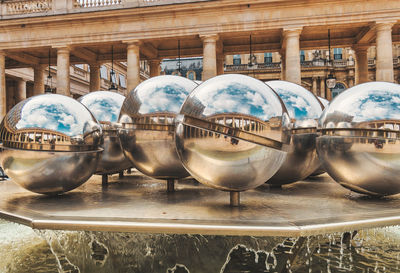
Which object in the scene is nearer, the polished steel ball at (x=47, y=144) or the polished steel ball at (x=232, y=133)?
the polished steel ball at (x=232, y=133)

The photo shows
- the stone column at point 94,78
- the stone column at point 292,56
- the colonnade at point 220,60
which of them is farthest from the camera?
the stone column at point 94,78

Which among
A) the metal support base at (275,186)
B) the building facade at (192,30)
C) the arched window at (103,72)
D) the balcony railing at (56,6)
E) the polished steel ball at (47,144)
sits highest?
the balcony railing at (56,6)

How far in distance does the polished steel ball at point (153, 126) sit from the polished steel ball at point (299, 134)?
1.27 meters

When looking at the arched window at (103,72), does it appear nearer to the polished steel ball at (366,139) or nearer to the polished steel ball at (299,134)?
the polished steel ball at (299,134)

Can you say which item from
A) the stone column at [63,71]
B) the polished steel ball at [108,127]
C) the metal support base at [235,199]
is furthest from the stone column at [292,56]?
the metal support base at [235,199]

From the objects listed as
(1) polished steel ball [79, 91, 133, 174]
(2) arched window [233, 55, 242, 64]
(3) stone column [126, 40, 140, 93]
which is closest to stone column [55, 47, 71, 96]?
(3) stone column [126, 40, 140, 93]

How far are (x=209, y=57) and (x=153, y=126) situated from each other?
60.3ft

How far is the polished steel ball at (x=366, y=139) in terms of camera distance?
3324mm

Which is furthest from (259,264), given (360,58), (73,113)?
(360,58)

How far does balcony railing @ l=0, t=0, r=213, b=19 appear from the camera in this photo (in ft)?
74.4

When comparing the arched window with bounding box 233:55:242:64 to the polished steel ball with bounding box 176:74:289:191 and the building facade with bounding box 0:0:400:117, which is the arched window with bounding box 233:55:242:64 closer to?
the building facade with bounding box 0:0:400:117

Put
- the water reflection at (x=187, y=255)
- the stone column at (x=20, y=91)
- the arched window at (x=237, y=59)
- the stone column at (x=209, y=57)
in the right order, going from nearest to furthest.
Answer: the water reflection at (x=187, y=255) < the stone column at (x=209, y=57) < the stone column at (x=20, y=91) < the arched window at (x=237, y=59)

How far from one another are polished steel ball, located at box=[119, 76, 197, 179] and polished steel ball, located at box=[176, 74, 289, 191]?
28.1 inches

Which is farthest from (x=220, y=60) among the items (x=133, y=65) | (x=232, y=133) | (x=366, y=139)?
(x=232, y=133)
